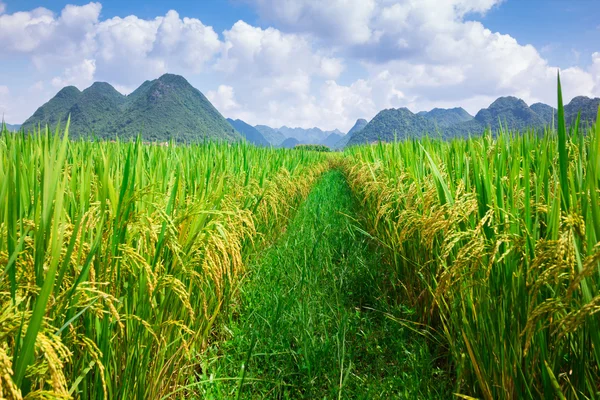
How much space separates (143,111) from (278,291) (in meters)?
97.2

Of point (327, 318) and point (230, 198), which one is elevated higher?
point (230, 198)

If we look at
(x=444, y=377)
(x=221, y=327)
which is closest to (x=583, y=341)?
(x=444, y=377)

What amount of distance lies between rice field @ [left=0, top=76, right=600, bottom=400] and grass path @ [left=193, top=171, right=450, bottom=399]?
16 mm

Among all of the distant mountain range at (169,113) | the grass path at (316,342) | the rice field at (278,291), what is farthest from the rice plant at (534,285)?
the distant mountain range at (169,113)

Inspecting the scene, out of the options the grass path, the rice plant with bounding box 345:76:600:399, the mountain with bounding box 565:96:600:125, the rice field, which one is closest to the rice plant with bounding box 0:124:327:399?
the rice field

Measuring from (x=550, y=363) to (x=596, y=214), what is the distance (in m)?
0.52

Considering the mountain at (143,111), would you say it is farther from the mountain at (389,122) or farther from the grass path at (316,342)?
the grass path at (316,342)

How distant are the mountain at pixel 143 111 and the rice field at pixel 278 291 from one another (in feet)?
214

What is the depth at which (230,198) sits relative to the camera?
2.68 meters

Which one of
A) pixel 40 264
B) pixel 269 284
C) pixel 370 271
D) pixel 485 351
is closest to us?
pixel 40 264

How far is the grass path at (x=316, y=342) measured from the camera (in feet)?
6.23

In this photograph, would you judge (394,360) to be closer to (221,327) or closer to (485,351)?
(485,351)

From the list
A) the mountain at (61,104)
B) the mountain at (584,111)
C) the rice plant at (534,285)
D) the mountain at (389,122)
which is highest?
the mountain at (61,104)

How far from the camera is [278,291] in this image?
9.49 feet
